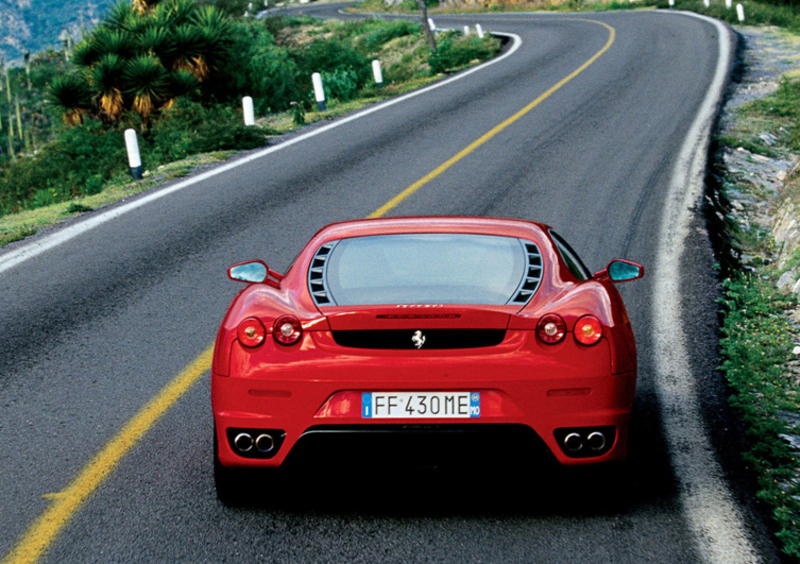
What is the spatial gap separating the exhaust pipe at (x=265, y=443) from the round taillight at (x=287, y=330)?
379 millimetres

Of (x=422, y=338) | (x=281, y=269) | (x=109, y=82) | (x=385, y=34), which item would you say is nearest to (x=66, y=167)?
(x=109, y=82)

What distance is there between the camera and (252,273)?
4.55 m

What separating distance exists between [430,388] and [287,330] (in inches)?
24.3

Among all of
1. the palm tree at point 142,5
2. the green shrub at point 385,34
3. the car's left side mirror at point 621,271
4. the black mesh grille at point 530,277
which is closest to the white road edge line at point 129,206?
the black mesh grille at point 530,277

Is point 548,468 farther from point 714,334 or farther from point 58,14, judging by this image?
point 58,14

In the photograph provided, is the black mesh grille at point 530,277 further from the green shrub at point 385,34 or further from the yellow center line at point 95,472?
the green shrub at point 385,34

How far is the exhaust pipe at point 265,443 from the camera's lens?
3710 millimetres

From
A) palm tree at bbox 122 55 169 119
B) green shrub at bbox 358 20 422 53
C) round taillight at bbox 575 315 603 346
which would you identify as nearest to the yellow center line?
round taillight at bbox 575 315 603 346

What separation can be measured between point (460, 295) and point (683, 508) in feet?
4.40

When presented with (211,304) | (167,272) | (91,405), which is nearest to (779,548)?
(91,405)

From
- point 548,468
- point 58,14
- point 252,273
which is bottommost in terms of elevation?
point 58,14

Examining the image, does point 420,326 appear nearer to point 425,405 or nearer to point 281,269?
point 425,405

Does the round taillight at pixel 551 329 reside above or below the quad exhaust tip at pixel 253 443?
above

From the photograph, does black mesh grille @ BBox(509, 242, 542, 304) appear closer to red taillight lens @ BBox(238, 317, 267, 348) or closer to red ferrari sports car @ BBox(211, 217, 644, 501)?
red ferrari sports car @ BBox(211, 217, 644, 501)
